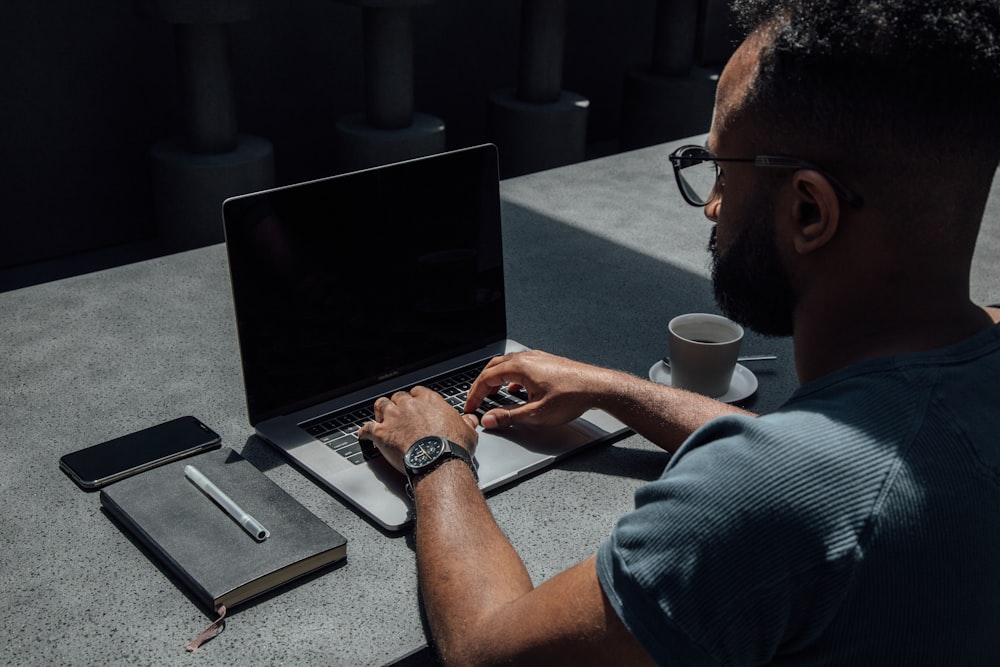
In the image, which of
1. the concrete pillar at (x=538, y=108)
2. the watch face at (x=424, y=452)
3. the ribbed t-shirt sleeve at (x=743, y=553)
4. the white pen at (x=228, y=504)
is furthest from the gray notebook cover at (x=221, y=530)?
the concrete pillar at (x=538, y=108)

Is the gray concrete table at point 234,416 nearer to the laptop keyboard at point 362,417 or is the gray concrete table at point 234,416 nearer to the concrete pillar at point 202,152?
the laptop keyboard at point 362,417

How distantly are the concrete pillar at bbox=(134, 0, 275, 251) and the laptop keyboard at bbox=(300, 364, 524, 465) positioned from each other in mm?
2560

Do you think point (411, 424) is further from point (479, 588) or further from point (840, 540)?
point (840, 540)

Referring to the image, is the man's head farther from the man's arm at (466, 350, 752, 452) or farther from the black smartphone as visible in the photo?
the black smartphone

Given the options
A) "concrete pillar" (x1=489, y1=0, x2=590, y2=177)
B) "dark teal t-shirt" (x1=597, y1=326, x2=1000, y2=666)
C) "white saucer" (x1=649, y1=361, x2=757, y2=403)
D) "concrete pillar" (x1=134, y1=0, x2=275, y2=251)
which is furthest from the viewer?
"concrete pillar" (x1=489, y1=0, x2=590, y2=177)

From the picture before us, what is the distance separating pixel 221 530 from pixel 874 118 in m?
0.73

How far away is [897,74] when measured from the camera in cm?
78

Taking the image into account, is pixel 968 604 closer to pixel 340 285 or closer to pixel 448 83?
pixel 340 285

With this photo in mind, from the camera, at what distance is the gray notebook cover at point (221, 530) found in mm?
983

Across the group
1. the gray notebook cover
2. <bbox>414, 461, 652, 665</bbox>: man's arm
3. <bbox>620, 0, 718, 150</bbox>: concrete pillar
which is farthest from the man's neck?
<bbox>620, 0, 718, 150</bbox>: concrete pillar

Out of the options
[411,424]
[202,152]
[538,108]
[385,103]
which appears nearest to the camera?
[411,424]

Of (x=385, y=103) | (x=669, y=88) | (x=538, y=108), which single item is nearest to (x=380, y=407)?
(x=385, y=103)

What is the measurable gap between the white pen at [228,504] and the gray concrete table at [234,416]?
73 mm

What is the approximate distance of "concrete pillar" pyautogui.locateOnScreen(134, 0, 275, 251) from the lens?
3.65m
